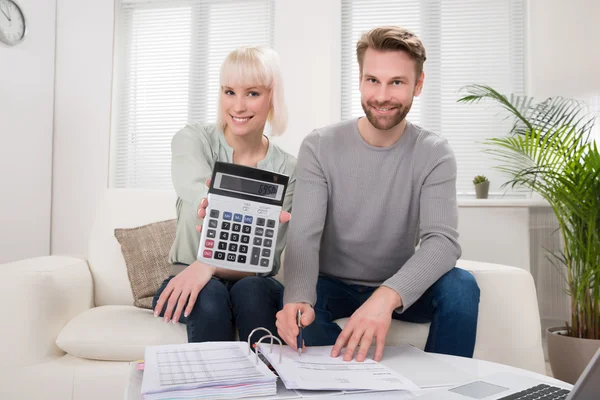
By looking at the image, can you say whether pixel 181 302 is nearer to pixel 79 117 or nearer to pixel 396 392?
pixel 396 392

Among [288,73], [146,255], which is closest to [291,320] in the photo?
[146,255]

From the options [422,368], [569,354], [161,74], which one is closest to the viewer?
[422,368]

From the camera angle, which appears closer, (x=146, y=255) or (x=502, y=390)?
(x=502, y=390)

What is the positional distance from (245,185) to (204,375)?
44cm

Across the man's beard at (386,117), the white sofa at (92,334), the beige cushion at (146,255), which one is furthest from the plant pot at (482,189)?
the beige cushion at (146,255)

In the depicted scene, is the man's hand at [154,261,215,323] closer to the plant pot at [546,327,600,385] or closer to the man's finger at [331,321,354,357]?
the man's finger at [331,321,354,357]

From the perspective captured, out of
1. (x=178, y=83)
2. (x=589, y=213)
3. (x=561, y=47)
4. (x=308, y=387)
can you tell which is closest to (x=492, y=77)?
(x=561, y=47)

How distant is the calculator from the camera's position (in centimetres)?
104

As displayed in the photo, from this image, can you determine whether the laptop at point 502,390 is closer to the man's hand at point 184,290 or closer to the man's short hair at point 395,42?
the man's hand at point 184,290

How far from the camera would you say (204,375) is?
70 cm

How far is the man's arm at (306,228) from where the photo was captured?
43.8 inches

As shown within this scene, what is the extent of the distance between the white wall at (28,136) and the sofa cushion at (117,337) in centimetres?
162

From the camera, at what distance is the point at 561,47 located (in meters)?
2.83

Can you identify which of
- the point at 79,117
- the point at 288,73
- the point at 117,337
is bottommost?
the point at 117,337
